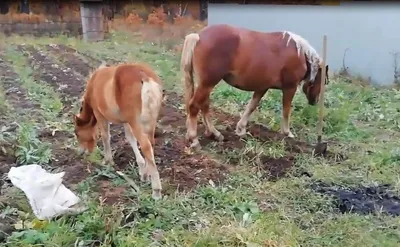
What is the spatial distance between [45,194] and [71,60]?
7.17 meters

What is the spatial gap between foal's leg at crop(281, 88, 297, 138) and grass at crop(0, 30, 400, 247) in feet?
0.71

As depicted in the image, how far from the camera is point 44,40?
13453 millimetres

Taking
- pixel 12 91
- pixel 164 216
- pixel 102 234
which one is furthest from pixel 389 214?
pixel 12 91

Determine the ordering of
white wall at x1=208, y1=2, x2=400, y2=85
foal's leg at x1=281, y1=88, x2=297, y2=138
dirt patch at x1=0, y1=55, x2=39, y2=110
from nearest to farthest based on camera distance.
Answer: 1. foal's leg at x1=281, y1=88, x2=297, y2=138
2. dirt patch at x1=0, y1=55, x2=39, y2=110
3. white wall at x1=208, y1=2, x2=400, y2=85

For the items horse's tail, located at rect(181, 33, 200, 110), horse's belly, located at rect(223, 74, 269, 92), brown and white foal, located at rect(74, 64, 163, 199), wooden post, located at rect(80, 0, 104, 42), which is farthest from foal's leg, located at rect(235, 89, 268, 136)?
wooden post, located at rect(80, 0, 104, 42)

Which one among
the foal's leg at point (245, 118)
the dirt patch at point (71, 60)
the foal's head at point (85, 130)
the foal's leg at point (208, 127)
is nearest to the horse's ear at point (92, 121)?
the foal's head at point (85, 130)

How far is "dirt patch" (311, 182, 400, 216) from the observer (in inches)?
171

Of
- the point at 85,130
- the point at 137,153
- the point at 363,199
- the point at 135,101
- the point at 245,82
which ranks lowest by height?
the point at 363,199

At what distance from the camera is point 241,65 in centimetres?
594

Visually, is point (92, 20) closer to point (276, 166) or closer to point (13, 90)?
point (13, 90)

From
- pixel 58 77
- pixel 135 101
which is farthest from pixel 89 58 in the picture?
pixel 135 101

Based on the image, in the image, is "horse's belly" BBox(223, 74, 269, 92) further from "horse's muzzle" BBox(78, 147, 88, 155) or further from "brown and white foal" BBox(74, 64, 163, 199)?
"horse's muzzle" BBox(78, 147, 88, 155)

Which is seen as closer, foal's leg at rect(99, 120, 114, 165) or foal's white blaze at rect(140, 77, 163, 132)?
foal's white blaze at rect(140, 77, 163, 132)

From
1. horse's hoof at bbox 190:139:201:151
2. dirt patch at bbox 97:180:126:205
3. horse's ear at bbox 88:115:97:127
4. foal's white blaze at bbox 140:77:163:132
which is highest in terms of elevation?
foal's white blaze at bbox 140:77:163:132
